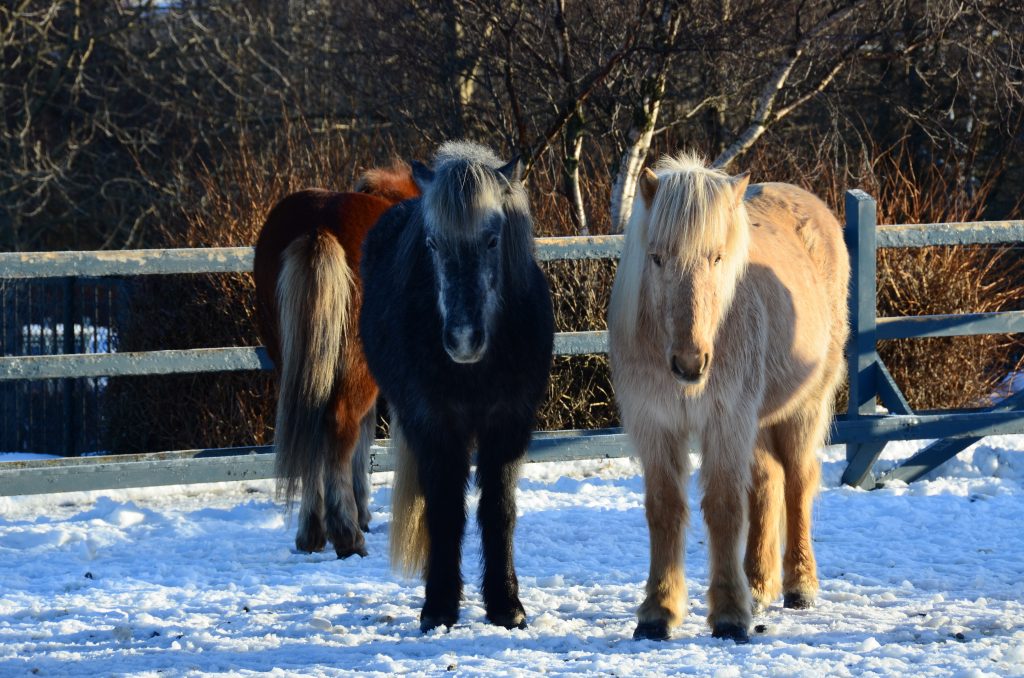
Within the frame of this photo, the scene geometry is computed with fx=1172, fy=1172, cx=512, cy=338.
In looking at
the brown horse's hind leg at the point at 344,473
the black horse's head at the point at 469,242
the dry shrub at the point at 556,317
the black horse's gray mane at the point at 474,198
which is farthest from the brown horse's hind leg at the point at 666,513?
the dry shrub at the point at 556,317

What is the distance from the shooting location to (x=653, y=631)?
4.06m

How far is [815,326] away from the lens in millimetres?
4645

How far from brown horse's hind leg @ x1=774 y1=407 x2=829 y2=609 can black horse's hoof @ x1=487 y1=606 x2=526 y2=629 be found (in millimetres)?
1068

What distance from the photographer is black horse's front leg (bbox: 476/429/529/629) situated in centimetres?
425

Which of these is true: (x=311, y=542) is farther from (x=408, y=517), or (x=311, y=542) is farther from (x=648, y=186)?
(x=648, y=186)

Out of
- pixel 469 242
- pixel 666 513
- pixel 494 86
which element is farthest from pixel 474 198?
pixel 494 86

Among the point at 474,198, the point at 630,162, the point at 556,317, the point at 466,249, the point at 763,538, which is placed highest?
the point at 630,162

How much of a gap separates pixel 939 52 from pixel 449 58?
4120 millimetres

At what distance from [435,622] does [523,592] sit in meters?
0.69

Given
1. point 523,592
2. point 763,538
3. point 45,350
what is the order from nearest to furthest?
point 763,538
point 523,592
point 45,350

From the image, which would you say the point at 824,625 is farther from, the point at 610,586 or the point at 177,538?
the point at 177,538

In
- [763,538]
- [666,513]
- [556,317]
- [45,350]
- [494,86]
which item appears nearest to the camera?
[666,513]

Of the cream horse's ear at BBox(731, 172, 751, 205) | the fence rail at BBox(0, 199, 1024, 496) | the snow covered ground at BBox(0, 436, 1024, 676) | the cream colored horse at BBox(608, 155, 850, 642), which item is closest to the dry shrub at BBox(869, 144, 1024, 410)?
the fence rail at BBox(0, 199, 1024, 496)

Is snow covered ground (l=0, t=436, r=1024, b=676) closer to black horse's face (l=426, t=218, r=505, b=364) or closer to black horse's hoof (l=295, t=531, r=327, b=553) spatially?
black horse's hoof (l=295, t=531, r=327, b=553)
